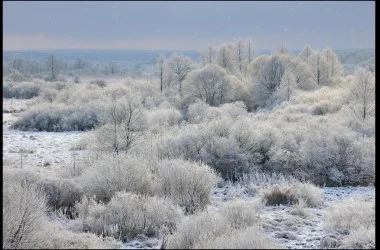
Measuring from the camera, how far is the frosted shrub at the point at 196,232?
25.6 ft

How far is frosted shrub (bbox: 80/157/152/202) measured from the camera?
12.2m

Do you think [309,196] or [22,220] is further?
[309,196]

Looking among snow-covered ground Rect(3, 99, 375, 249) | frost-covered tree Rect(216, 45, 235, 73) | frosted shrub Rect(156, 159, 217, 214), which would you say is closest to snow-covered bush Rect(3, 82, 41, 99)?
frost-covered tree Rect(216, 45, 235, 73)

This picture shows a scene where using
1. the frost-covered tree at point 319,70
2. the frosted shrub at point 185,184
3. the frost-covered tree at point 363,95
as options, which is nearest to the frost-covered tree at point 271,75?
the frost-covered tree at point 319,70

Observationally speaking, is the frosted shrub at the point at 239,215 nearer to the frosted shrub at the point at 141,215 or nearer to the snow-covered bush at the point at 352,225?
the frosted shrub at the point at 141,215

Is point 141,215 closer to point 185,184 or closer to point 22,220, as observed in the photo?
point 22,220

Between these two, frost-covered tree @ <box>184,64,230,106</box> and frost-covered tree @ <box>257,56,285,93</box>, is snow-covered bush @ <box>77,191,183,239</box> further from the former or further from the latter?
frost-covered tree @ <box>257,56,285,93</box>

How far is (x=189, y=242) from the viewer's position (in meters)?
7.91

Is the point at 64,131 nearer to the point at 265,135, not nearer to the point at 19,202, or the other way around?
the point at 265,135

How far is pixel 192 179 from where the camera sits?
12203 millimetres

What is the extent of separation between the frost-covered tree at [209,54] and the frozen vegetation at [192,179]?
16.7 m

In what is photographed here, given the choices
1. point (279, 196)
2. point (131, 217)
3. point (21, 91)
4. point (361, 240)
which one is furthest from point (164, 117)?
point (21, 91)

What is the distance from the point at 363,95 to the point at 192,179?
23.8 m

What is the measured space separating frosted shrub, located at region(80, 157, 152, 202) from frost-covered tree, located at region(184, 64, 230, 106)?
1348 inches
